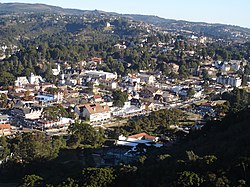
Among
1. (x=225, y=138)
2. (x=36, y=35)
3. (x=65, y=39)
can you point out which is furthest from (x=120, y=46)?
(x=225, y=138)

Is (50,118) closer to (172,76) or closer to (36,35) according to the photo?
(172,76)

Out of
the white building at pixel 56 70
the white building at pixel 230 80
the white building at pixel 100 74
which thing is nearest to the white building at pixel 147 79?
the white building at pixel 100 74

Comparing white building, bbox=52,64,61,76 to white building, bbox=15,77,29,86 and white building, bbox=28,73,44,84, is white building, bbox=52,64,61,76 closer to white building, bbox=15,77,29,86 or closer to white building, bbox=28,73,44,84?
white building, bbox=28,73,44,84

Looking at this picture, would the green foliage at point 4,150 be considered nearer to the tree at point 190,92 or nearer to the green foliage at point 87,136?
the green foliage at point 87,136

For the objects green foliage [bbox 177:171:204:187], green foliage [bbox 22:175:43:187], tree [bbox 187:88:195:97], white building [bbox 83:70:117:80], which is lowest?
white building [bbox 83:70:117:80]

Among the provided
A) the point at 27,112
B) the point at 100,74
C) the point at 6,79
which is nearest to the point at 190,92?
the point at 100,74

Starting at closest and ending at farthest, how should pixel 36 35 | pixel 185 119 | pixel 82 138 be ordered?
pixel 82 138 < pixel 185 119 < pixel 36 35

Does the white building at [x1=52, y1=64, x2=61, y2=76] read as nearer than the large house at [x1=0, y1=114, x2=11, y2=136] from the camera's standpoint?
No

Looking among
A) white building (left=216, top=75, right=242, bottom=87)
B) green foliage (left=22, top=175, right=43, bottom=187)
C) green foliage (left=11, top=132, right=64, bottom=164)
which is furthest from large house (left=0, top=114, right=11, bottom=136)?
white building (left=216, top=75, right=242, bottom=87)
